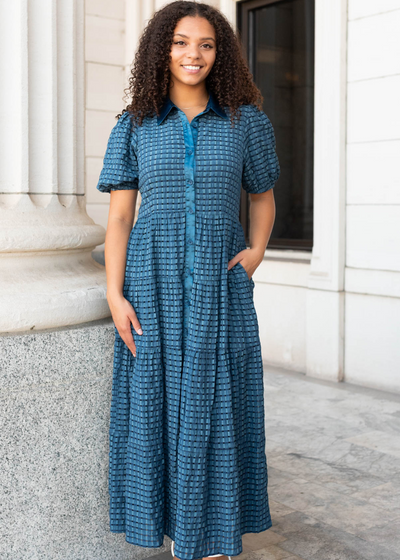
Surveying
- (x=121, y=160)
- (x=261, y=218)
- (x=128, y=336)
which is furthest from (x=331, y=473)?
(x=121, y=160)

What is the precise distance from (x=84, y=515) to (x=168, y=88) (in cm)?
137

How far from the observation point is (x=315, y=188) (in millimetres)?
5262

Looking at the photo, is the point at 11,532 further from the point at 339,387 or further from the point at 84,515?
the point at 339,387

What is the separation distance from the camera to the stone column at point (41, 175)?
86.1 inches

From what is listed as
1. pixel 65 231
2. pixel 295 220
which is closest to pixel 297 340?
pixel 295 220

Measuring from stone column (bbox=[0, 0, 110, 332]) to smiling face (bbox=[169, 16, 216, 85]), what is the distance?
486 millimetres

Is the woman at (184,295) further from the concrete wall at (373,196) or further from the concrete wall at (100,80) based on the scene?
the concrete wall at (100,80)

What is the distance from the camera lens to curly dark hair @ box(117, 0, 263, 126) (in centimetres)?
206

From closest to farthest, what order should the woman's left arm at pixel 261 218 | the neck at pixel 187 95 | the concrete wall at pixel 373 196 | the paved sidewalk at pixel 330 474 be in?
the neck at pixel 187 95, the woman's left arm at pixel 261 218, the paved sidewalk at pixel 330 474, the concrete wall at pixel 373 196

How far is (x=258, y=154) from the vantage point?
7.12ft

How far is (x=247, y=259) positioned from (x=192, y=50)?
641 mm

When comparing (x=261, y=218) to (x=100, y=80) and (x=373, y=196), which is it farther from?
(x=100, y=80)

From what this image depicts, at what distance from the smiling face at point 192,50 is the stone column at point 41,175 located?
486 millimetres

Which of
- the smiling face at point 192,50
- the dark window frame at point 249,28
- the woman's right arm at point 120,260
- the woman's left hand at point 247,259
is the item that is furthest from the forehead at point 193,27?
the dark window frame at point 249,28
